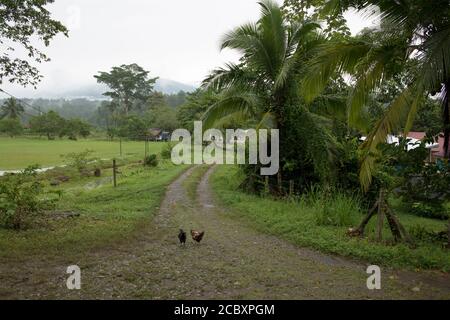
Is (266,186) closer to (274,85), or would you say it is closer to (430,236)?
(274,85)

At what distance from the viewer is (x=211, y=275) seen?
5695mm

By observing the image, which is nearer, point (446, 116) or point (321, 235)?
point (446, 116)

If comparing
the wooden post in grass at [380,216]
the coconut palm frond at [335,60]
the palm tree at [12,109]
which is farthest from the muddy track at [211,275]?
the palm tree at [12,109]

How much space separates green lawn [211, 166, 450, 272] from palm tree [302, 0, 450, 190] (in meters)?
1.28

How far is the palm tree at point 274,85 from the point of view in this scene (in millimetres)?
11664

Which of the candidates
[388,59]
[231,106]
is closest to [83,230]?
[231,106]

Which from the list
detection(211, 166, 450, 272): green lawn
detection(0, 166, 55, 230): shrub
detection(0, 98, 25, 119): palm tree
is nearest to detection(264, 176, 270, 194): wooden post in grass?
detection(211, 166, 450, 272): green lawn

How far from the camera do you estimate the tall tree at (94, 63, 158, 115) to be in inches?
3356

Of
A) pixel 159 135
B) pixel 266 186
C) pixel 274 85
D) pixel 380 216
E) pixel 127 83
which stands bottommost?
pixel 266 186

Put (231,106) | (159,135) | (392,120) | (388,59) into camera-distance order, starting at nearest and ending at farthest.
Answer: (388,59) → (392,120) → (231,106) → (159,135)

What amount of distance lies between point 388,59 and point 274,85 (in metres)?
5.49

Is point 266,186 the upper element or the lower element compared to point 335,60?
lower
